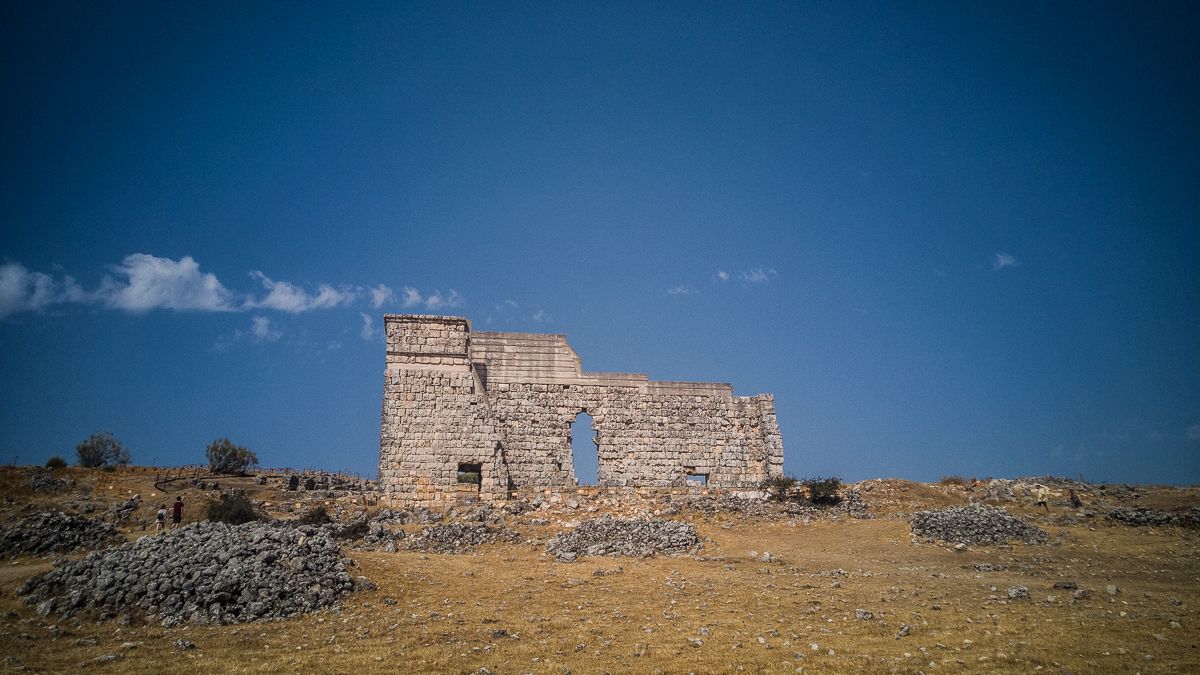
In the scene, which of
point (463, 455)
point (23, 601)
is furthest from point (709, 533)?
point (23, 601)

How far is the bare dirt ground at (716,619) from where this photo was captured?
826 centimetres

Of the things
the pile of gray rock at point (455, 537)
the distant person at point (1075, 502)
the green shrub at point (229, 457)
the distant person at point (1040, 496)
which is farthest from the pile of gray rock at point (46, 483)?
the distant person at point (1075, 502)

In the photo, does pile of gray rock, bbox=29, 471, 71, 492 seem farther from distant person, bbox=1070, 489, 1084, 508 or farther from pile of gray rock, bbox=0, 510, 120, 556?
distant person, bbox=1070, 489, 1084, 508

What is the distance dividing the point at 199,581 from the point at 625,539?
960 centimetres

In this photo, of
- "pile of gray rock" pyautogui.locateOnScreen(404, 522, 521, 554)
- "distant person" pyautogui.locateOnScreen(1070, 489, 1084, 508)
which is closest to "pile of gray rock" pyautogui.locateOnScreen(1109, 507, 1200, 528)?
"distant person" pyautogui.locateOnScreen(1070, 489, 1084, 508)

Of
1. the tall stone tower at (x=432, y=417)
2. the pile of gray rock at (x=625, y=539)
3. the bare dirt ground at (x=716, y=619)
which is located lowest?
the bare dirt ground at (x=716, y=619)

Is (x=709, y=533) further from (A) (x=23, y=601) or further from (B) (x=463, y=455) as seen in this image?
(A) (x=23, y=601)

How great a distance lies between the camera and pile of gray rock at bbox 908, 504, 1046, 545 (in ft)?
56.3

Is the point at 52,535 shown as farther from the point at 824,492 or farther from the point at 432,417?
the point at 824,492

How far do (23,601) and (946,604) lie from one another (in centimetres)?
1501

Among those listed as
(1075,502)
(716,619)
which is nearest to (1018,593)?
(716,619)

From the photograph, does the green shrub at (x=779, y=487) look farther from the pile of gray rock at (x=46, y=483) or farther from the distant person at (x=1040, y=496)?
the pile of gray rock at (x=46, y=483)

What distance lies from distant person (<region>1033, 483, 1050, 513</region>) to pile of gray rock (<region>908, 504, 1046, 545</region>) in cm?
540

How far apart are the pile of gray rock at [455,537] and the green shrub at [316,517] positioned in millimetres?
2968
